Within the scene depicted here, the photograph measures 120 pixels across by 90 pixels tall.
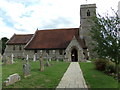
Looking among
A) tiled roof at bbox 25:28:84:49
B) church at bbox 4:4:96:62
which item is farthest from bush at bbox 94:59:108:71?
tiled roof at bbox 25:28:84:49

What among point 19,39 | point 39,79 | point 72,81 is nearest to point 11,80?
point 39,79

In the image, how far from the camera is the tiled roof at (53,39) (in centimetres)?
3260

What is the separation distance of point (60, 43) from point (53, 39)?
2.70 metres

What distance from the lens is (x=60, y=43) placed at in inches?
1283

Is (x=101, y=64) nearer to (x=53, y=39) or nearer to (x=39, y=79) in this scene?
(x=39, y=79)

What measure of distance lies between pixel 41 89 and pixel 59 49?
25.1 metres

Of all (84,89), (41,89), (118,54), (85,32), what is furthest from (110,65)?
(85,32)

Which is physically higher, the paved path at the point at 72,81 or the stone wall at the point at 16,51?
the stone wall at the point at 16,51

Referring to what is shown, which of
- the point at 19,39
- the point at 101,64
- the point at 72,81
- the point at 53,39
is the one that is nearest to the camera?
the point at 72,81

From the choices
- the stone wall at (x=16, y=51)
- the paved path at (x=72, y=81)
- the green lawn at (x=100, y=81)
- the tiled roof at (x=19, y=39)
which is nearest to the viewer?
the paved path at (x=72, y=81)

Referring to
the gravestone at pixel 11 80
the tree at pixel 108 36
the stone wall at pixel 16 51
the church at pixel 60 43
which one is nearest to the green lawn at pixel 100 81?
the tree at pixel 108 36

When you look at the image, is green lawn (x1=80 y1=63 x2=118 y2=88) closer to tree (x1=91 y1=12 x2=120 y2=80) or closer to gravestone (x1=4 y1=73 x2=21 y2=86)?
tree (x1=91 y1=12 x2=120 y2=80)

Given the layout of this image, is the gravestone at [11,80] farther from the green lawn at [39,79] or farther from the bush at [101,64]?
the bush at [101,64]

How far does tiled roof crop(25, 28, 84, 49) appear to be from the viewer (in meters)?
32.6
